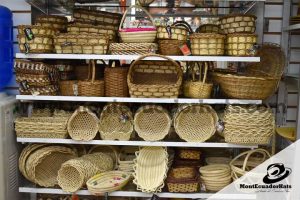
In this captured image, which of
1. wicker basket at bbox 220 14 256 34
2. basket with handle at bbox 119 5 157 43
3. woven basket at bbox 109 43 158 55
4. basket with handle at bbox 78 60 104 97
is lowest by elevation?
basket with handle at bbox 78 60 104 97

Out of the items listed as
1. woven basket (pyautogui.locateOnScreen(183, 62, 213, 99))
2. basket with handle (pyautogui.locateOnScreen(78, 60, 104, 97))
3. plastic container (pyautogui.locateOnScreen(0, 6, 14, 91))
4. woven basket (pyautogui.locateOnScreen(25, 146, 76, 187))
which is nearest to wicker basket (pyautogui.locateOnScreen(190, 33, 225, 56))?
woven basket (pyautogui.locateOnScreen(183, 62, 213, 99))

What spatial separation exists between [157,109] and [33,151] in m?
1.12

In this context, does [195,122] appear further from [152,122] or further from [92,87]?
[92,87]

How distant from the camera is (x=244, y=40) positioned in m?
2.22

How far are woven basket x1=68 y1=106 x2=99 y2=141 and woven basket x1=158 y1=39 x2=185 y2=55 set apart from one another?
0.78 m

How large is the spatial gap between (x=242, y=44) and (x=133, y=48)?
826 millimetres

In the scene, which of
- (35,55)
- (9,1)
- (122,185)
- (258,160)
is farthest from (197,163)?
(9,1)

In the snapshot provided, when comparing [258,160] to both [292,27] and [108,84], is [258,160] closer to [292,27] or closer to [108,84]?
[292,27]

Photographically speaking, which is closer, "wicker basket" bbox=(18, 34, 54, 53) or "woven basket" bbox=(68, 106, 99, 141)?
"wicker basket" bbox=(18, 34, 54, 53)

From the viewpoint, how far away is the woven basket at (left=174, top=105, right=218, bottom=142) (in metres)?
2.40

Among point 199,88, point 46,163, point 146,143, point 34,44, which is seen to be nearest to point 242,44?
point 199,88

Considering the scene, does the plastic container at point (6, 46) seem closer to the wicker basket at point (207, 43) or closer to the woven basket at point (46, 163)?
the woven basket at point (46, 163)

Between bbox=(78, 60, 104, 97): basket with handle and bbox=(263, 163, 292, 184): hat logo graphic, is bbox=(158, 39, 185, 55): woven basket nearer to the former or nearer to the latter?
bbox=(78, 60, 104, 97): basket with handle

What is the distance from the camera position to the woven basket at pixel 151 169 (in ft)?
7.80
